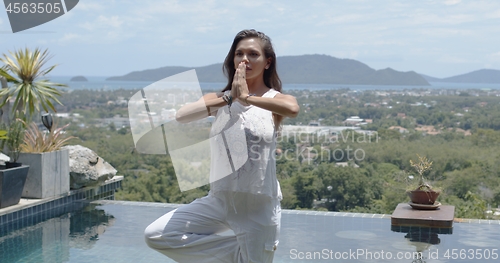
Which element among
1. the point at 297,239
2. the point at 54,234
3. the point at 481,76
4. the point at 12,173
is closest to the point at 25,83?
the point at 12,173

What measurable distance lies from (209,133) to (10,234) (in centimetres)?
343

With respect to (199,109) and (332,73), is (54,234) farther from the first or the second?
(332,73)

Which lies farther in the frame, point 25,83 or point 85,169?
point 25,83

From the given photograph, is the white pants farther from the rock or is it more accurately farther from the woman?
the rock

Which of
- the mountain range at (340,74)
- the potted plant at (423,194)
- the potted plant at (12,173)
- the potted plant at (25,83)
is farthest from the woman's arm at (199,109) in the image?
the potted plant at (25,83)

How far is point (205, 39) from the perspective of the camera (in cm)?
2594

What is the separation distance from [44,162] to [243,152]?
4.34 meters

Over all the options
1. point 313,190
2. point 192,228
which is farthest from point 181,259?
point 313,190

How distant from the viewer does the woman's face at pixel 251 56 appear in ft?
8.15

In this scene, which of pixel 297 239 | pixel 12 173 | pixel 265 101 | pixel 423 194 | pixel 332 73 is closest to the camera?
pixel 265 101

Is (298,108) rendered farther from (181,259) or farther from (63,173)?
(63,173)

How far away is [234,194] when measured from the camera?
93.1 inches

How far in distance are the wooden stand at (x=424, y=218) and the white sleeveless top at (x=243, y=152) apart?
337 centimetres

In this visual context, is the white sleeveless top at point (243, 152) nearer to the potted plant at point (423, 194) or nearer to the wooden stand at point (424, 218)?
the wooden stand at point (424, 218)
